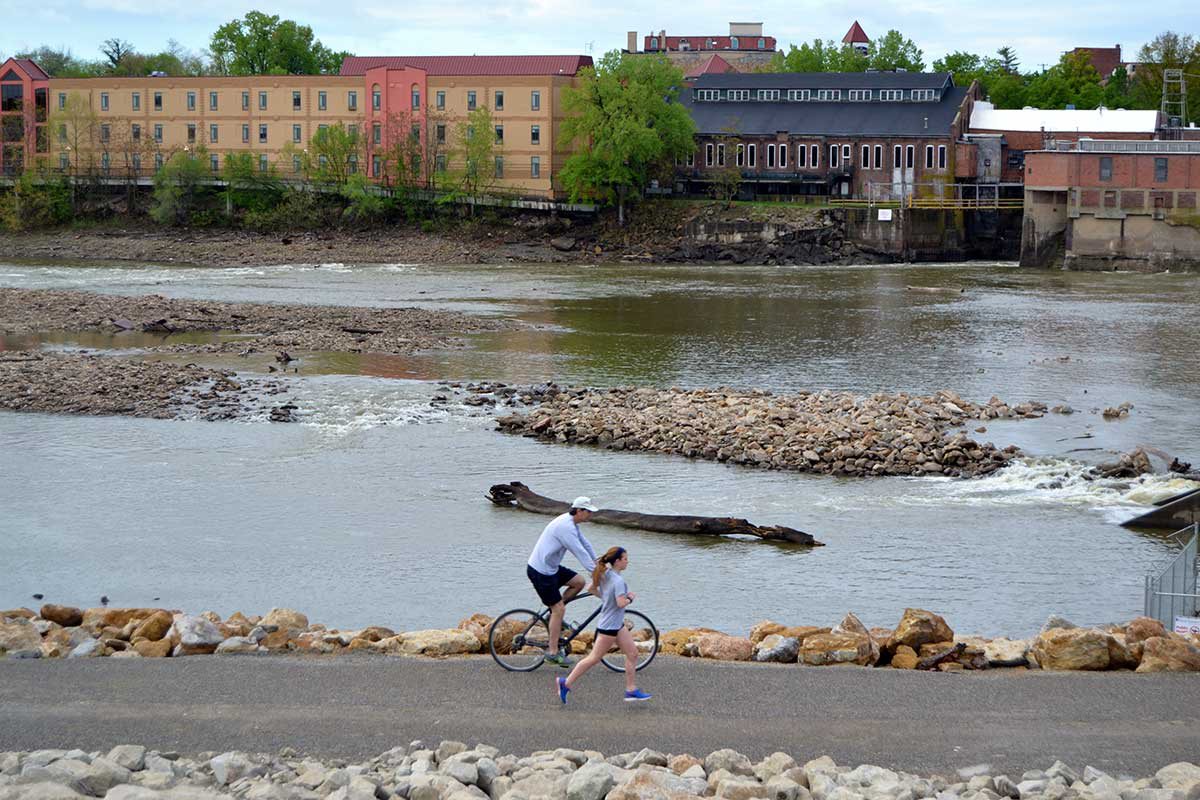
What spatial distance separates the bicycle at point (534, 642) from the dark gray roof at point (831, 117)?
286 feet

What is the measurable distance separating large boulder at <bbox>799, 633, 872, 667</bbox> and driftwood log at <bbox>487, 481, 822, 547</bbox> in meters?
8.83

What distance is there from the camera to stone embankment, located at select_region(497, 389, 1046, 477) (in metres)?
29.1

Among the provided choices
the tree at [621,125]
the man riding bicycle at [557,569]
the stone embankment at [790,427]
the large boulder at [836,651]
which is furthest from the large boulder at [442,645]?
the tree at [621,125]

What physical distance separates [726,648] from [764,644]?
1.29 ft

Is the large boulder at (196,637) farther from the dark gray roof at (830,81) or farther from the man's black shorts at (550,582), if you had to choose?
the dark gray roof at (830,81)

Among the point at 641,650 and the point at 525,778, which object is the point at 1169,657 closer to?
the point at 641,650

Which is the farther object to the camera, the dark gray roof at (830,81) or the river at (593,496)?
the dark gray roof at (830,81)

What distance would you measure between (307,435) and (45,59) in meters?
164

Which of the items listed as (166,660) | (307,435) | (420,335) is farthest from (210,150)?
(166,660)

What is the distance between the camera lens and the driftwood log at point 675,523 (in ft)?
77.6

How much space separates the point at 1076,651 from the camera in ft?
47.3

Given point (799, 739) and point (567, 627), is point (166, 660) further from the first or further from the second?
point (799, 739)

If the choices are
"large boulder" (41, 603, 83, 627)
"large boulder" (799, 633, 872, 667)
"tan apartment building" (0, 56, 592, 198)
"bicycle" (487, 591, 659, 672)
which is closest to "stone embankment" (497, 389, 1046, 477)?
"large boulder" (799, 633, 872, 667)

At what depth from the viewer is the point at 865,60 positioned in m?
133
